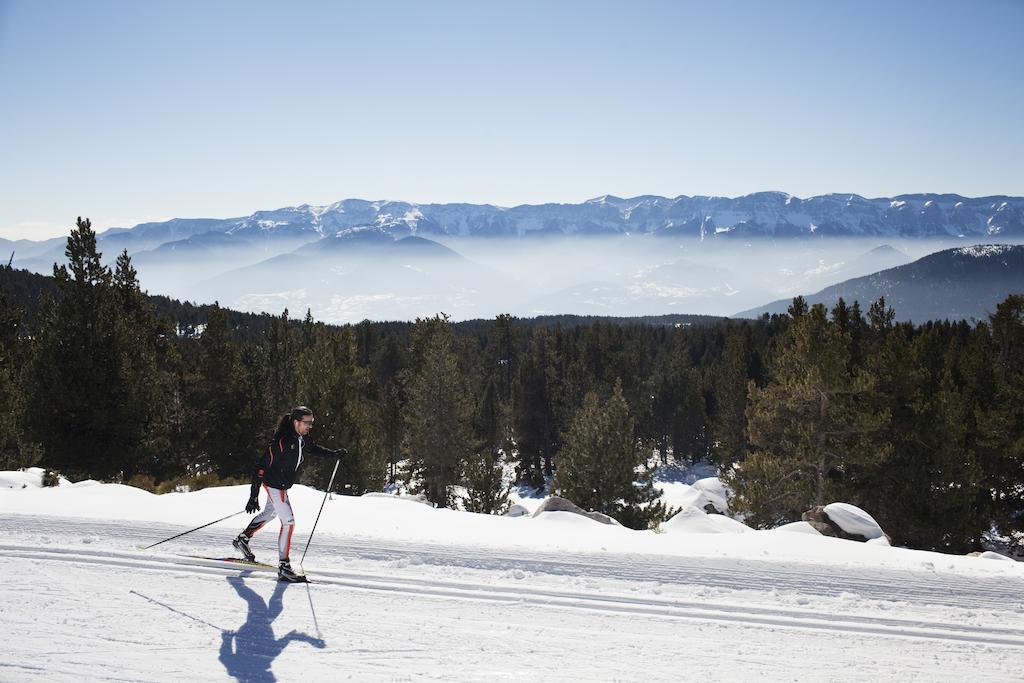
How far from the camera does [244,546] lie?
29.9 feet

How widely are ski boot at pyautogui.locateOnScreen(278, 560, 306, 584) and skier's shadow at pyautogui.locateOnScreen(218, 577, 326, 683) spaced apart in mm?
458

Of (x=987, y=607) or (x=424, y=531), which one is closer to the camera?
(x=987, y=607)

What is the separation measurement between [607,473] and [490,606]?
56.8ft

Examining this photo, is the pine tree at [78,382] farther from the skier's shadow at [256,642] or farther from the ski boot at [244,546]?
the skier's shadow at [256,642]

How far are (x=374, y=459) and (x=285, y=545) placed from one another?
70.0ft

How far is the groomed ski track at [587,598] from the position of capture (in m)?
6.59

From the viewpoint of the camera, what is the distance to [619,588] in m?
8.43

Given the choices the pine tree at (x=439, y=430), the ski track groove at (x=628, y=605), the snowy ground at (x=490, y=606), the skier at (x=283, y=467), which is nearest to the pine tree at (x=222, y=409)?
the pine tree at (x=439, y=430)

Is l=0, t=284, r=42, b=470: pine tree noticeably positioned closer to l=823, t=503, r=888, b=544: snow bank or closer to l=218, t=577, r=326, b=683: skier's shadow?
l=218, t=577, r=326, b=683: skier's shadow

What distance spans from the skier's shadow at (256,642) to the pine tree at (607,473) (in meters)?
17.9

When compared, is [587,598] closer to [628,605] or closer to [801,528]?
[628,605]

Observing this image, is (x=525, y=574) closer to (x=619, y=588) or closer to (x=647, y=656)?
(x=619, y=588)

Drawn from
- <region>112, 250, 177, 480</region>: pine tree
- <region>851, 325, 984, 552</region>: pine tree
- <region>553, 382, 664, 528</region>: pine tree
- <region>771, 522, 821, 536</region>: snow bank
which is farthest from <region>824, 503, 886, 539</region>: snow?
<region>112, 250, 177, 480</region>: pine tree

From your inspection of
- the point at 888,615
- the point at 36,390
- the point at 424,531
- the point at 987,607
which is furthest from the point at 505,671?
the point at 36,390
